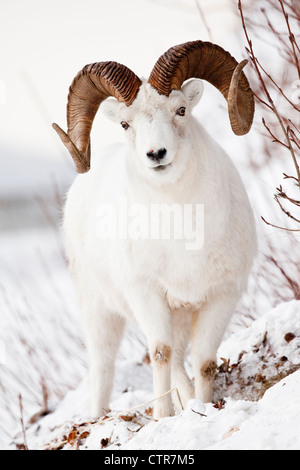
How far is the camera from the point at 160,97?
4047 millimetres

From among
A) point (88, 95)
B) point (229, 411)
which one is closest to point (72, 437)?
point (229, 411)

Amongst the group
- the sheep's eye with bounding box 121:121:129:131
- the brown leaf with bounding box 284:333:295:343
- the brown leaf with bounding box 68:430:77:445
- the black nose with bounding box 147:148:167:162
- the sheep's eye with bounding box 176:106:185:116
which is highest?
the sheep's eye with bounding box 121:121:129:131

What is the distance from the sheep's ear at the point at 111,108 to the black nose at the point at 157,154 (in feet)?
2.04

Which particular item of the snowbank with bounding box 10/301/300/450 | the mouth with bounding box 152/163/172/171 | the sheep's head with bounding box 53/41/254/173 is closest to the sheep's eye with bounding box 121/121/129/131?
the sheep's head with bounding box 53/41/254/173

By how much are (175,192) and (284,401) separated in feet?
4.97

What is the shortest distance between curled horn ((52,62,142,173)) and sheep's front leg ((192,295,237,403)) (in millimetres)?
1241

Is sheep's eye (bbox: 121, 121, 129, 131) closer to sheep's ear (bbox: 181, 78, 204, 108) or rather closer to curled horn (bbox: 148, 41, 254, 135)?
curled horn (bbox: 148, 41, 254, 135)

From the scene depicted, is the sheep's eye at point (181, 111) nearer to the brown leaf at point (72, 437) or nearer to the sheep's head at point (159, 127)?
the sheep's head at point (159, 127)

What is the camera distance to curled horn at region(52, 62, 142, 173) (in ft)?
13.5
